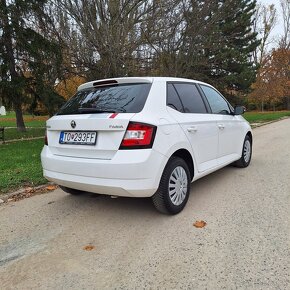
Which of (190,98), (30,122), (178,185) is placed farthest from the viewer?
(30,122)

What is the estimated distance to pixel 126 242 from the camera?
10.6 ft

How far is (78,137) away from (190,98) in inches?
68.9

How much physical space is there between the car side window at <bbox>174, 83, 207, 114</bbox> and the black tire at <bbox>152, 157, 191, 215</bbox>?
0.81 m

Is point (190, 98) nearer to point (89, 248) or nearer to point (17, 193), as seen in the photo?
point (89, 248)

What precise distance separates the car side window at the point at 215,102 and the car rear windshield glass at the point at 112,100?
5.31 feet

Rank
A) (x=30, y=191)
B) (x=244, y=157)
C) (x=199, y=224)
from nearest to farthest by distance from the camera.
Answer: (x=199, y=224), (x=30, y=191), (x=244, y=157)

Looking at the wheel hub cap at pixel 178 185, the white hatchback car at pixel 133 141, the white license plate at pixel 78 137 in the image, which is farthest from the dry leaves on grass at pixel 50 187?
the wheel hub cap at pixel 178 185

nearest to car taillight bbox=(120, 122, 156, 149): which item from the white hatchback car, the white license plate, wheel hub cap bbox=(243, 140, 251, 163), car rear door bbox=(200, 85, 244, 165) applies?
the white hatchback car

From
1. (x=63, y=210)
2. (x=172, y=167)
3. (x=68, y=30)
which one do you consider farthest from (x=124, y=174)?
(x=68, y=30)

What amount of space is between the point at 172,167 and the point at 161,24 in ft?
27.5

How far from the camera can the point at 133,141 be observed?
3.34 metres

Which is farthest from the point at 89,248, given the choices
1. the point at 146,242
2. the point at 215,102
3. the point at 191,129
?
the point at 215,102

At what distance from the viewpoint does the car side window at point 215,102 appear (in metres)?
5.02

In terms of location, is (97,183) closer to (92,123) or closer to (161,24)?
(92,123)
